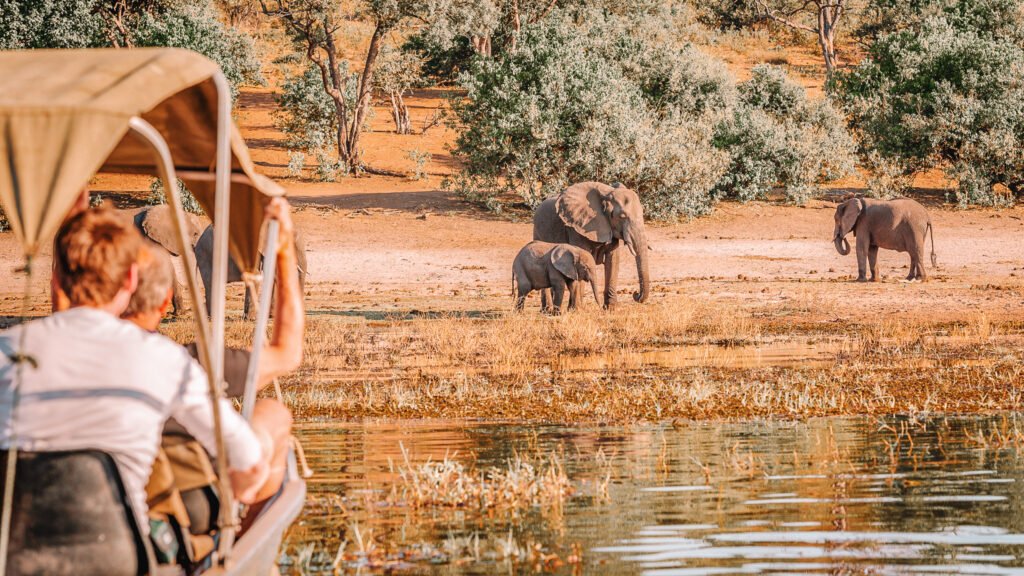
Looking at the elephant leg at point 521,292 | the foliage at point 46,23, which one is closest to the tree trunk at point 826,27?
the foliage at point 46,23

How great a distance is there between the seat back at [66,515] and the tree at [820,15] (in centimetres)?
4478

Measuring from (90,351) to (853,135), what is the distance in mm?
36546

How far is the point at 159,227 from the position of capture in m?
22.8

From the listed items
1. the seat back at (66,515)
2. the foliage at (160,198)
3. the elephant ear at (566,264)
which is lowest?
the foliage at (160,198)

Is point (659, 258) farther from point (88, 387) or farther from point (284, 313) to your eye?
point (88, 387)

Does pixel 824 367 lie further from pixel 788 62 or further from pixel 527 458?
pixel 788 62

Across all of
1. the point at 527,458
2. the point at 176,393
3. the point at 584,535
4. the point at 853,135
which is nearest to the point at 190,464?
the point at 176,393

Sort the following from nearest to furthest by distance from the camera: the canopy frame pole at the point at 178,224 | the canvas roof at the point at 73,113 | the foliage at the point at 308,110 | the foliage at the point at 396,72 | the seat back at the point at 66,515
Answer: the canvas roof at the point at 73,113 < the seat back at the point at 66,515 < the canopy frame pole at the point at 178,224 < the foliage at the point at 308,110 < the foliage at the point at 396,72

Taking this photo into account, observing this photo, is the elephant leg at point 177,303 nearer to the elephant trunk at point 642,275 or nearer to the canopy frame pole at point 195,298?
the elephant trunk at point 642,275

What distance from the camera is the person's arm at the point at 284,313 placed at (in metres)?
5.80

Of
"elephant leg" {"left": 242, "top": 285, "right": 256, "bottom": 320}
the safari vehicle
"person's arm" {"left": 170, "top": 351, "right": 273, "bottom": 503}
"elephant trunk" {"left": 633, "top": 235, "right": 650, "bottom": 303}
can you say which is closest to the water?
"person's arm" {"left": 170, "top": 351, "right": 273, "bottom": 503}

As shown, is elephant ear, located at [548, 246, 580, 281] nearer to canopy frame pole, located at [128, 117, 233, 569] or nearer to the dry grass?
the dry grass

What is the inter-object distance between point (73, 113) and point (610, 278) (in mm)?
18439

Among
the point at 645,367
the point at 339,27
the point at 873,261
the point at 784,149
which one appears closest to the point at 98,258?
the point at 645,367
